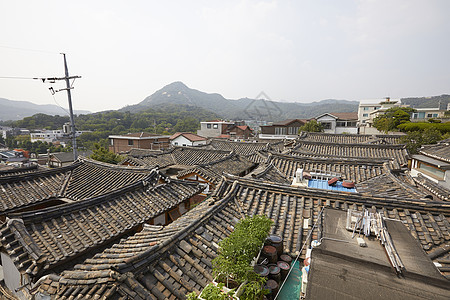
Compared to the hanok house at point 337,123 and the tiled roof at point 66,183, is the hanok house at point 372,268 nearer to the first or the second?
the tiled roof at point 66,183

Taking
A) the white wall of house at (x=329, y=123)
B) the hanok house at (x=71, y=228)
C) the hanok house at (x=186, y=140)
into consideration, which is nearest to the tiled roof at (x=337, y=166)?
the hanok house at (x=71, y=228)

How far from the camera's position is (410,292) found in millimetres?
2621

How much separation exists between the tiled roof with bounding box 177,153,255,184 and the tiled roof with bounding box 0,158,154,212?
5.05m

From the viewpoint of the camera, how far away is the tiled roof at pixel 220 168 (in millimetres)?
16595

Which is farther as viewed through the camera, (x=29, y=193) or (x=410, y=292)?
(x=29, y=193)

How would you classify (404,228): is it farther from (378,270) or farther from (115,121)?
(115,121)

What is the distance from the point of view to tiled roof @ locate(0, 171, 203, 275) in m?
6.30

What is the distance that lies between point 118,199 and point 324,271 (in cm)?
917

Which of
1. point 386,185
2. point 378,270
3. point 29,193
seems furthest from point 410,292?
point 29,193

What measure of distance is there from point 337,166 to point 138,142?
4946cm

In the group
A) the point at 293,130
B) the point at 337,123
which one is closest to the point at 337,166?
the point at 293,130

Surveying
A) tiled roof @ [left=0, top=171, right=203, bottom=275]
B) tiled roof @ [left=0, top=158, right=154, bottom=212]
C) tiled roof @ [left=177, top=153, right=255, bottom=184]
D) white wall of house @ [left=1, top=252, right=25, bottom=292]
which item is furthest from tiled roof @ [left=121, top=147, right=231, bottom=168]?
white wall of house @ [left=1, top=252, right=25, bottom=292]

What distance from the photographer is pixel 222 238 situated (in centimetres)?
580

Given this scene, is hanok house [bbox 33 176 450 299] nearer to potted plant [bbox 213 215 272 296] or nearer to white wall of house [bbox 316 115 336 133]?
potted plant [bbox 213 215 272 296]
